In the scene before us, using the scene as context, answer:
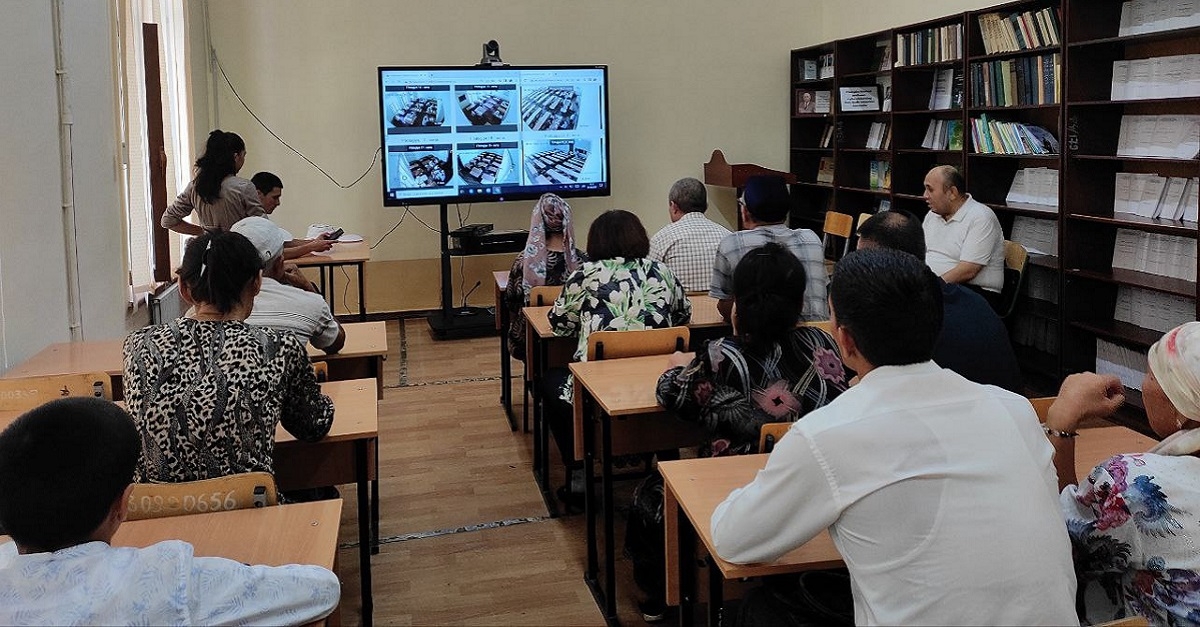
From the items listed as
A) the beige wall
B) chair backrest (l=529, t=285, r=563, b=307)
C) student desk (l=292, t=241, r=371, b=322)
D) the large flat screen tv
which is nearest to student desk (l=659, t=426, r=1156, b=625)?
chair backrest (l=529, t=285, r=563, b=307)

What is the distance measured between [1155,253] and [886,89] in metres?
2.93

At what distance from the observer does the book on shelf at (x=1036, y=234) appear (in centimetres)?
571

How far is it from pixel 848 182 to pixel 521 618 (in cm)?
584

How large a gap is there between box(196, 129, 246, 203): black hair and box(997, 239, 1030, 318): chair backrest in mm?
4535

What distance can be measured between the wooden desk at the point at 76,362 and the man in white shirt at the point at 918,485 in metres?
2.30

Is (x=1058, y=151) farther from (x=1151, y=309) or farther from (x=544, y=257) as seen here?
(x=544, y=257)

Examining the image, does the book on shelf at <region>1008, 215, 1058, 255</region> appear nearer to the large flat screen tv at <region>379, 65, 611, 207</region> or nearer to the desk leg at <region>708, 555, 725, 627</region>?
the large flat screen tv at <region>379, 65, 611, 207</region>

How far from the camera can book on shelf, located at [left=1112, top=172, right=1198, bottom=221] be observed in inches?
185

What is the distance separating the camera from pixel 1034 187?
579 centimetres

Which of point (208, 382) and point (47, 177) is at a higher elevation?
point (47, 177)

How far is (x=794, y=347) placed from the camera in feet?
8.17

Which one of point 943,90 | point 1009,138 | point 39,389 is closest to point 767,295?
point 39,389

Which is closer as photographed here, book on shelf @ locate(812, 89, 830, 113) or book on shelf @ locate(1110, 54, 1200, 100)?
book on shelf @ locate(1110, 54, 1200, 100)

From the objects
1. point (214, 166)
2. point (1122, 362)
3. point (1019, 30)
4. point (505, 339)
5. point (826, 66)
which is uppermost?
point (826, 66)
